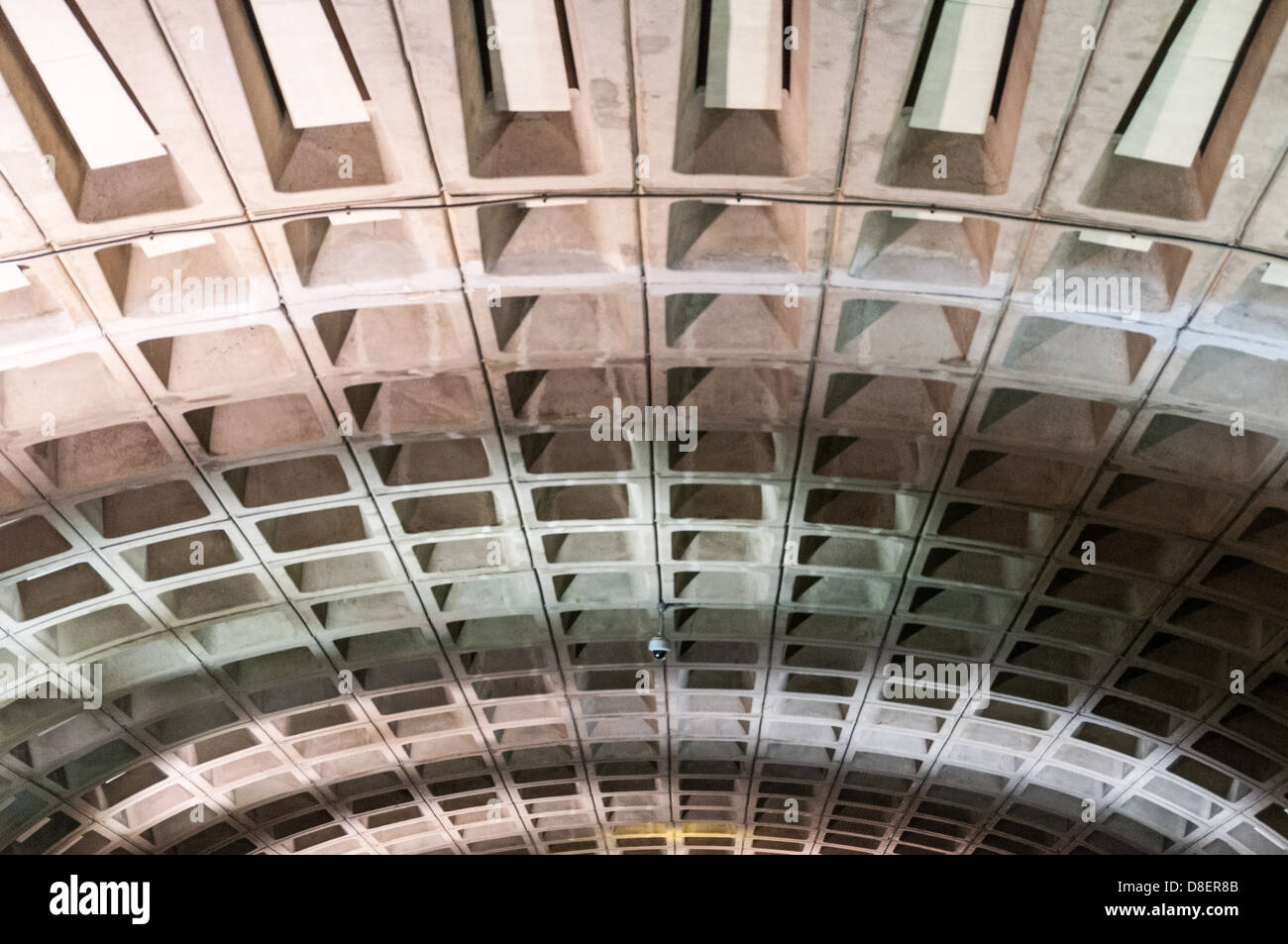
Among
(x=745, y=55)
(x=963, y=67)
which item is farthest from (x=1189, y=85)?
(x=745, y=55)

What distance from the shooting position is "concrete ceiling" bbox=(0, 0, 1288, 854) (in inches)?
450

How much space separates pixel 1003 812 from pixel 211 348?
22.6 metres

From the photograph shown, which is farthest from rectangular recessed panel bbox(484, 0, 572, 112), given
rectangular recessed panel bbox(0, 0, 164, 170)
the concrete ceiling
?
rectangular recessed panel bbox(0, 0, 164, 170)

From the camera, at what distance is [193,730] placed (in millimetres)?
23750

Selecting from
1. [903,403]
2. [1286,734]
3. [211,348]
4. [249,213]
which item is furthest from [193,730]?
[1286,734]

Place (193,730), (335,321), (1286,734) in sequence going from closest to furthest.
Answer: (335,321), (1286,734), (193,730)

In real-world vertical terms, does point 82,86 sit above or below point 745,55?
below

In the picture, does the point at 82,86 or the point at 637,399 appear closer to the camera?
the point at 82,86

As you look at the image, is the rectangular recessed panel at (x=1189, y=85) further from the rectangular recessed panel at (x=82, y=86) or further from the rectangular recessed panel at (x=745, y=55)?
the rectangular recessed panel at (x=82, y=86)

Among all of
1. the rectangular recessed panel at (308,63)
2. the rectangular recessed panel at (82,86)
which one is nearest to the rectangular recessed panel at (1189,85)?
the rectangular recessed panel at (308,63)

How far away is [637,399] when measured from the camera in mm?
16359

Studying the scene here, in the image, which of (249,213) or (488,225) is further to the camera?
(488,225)

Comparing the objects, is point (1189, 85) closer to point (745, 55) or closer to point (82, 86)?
point (745, 55)
